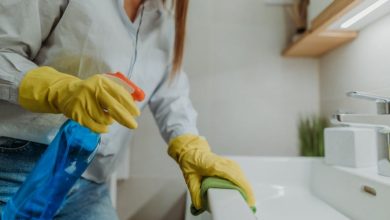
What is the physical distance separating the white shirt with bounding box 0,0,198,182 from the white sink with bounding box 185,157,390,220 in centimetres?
31

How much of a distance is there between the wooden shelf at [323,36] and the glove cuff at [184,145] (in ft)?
1.91

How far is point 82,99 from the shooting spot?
0.45m

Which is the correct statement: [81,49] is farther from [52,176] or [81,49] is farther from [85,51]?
[52,176]

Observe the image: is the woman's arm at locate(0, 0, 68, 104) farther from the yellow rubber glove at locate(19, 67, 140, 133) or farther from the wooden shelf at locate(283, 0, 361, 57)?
the wooden shelf at locate(283, 0, 361, 57)

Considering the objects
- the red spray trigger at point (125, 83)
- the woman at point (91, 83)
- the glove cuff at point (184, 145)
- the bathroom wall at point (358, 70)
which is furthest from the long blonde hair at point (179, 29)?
the bathroom wall at point (358, 70)

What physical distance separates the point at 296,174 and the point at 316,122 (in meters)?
0.33

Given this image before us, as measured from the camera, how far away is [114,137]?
751 millimetres

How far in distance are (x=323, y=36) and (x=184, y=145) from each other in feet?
2.27

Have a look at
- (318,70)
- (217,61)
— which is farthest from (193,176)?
(318,70)

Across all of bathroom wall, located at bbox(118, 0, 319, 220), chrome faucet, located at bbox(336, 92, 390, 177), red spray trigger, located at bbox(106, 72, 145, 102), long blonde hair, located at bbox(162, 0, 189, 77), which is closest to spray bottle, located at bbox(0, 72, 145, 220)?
red spray trigger, located at bbox(106, 72, 145, 102)

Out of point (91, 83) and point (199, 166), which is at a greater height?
point (91, 83)

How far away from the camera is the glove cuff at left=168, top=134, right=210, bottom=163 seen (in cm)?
75

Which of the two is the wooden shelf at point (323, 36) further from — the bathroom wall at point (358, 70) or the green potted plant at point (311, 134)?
the green potted plant at point (311, 134)

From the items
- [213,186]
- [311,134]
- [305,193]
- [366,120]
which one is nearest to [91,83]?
[213,186]
